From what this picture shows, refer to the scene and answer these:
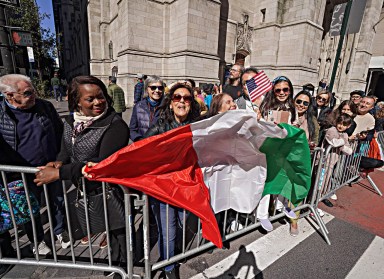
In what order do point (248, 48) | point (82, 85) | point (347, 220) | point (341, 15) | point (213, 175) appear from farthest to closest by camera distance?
point (248, 48) < point (341, 15) < point (347, 220) < point (213, 175) < point (82, 85)

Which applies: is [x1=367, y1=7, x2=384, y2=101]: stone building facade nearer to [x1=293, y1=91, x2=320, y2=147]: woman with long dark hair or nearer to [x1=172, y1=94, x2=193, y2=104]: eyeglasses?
[x1=293, y1=91, x2=320, y2=147]: woman with long dark hair

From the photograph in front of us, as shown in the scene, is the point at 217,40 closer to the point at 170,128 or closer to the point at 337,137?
the point at 337,137

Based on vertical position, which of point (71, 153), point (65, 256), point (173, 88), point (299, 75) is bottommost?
point (65, 256)

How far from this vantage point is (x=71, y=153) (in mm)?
2098

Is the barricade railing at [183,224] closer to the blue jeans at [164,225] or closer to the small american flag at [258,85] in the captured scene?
the blue jeans at [164,225]

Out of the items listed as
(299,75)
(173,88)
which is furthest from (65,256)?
(299,75)

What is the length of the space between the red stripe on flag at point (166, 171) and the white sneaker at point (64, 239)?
1.69 metres

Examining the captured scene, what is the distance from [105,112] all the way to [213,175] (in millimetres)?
1293

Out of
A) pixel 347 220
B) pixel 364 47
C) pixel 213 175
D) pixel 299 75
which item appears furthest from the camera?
pixel 364 47

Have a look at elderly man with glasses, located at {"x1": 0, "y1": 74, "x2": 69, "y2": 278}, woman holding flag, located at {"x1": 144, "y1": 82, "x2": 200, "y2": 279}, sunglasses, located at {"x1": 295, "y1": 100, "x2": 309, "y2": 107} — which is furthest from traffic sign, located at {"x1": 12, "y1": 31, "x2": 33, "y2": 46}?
sunglasses, located at {"x1": 295, "y1": 100, "x2": 309, "y2": 107}

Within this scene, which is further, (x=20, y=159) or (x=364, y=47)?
(x=364, y=47)

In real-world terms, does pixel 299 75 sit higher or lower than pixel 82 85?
higher

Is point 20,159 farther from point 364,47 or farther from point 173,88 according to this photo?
point 364,47

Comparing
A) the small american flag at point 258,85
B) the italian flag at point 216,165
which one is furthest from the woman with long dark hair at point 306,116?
the italian flag at point 216,165
